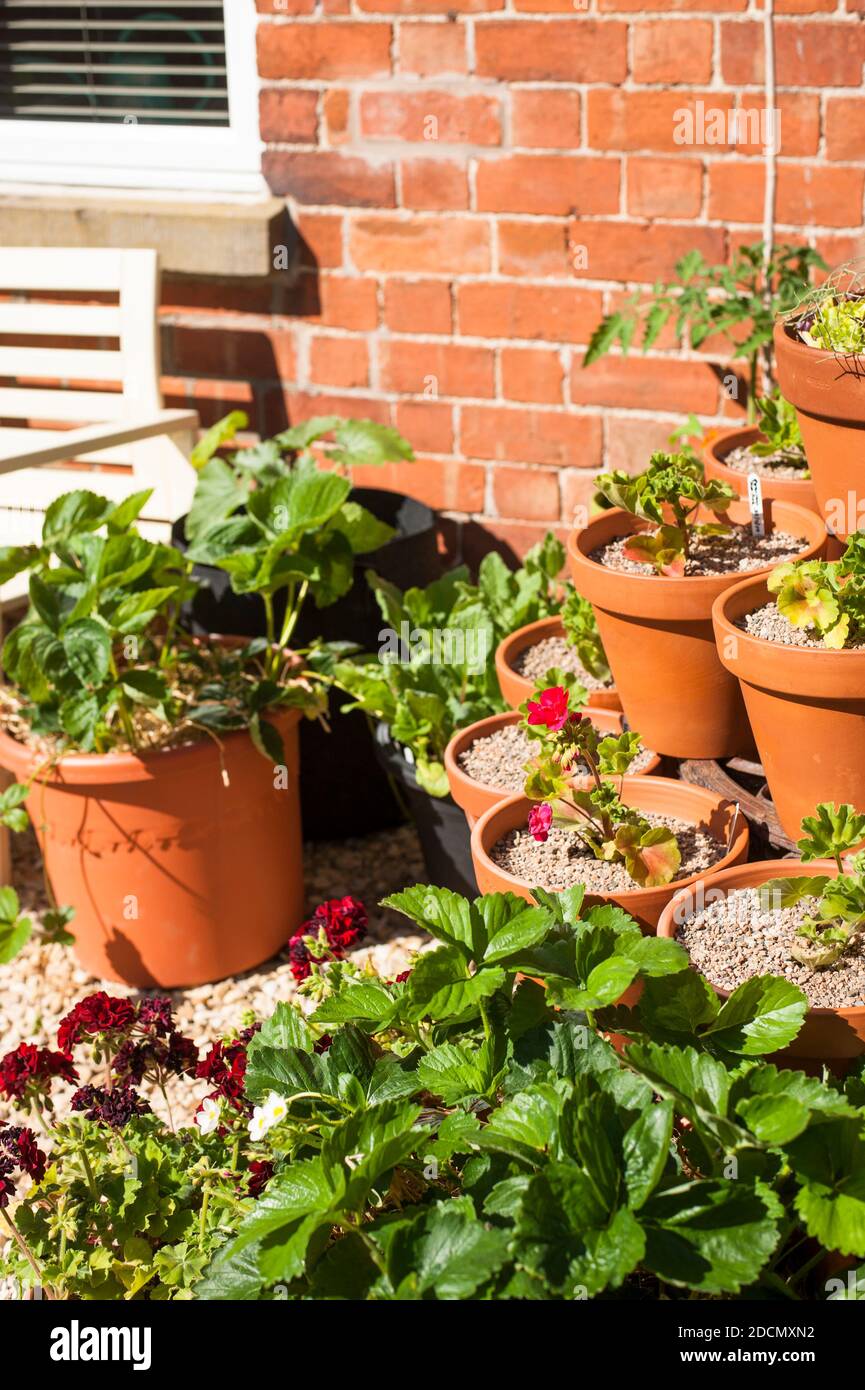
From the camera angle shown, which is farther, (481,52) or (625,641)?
(481,52)

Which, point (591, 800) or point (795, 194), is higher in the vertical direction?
point (795, 194)

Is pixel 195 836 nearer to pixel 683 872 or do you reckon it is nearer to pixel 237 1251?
pixel 683 872

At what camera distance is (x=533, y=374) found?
9.00 feet

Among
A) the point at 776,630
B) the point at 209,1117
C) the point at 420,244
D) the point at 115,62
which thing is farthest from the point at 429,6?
the point at 209,1117

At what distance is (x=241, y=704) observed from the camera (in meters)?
2.32

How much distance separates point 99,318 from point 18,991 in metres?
1.33

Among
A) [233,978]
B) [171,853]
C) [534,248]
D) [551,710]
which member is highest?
[534,248]

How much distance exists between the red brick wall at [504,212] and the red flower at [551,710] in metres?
1.22

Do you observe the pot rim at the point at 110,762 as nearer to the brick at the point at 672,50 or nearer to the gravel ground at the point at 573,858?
the gravel ground at the point at 573,858

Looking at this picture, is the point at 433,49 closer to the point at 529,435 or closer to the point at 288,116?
the point at 288,116

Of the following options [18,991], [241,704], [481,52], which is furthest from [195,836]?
[481,52]

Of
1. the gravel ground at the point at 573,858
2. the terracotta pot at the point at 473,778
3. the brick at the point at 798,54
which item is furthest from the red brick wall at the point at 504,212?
the gravel ground at the point at 573,858

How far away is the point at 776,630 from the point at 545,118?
1398mm

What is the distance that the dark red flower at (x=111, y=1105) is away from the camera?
1.50m
